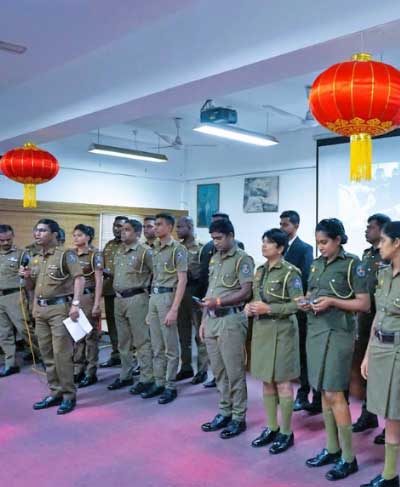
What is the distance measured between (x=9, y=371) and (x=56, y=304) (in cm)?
165

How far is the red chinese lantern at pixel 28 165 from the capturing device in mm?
4766

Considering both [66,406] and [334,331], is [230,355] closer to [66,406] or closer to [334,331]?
[334,331]

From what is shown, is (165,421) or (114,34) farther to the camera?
(114,34)

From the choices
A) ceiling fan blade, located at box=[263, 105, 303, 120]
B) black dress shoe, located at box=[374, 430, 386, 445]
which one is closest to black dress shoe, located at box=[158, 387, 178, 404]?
black dress shoe, located at box=[374, 430, 386, 445]

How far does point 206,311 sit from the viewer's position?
355 centimetres

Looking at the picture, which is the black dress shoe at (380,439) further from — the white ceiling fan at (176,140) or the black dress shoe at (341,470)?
the white ceiling fan at (176,140)

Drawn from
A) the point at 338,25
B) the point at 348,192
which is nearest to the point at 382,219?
the point at 338,25

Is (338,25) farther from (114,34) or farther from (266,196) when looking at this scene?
(266,196)

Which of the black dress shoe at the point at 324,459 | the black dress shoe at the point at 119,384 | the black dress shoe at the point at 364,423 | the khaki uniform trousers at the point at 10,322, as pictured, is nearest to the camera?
the black dress shoe at the point at 324,459

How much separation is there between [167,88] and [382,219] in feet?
6.08

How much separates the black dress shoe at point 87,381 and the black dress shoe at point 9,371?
858 millimetres

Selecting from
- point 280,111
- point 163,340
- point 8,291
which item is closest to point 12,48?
point 8,291

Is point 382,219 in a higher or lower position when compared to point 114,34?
lower

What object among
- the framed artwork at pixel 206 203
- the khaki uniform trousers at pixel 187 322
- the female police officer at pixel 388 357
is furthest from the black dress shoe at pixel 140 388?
the framed artwork at pixel 206 203
